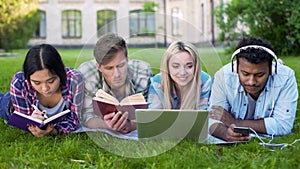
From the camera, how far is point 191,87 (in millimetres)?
3258

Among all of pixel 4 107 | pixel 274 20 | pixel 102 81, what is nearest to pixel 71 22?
pixel 274 20

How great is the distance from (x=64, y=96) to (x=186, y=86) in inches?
31.9

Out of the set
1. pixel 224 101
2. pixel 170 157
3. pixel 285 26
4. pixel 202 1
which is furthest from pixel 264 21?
pixel 170 157

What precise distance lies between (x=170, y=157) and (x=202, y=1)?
13425mm

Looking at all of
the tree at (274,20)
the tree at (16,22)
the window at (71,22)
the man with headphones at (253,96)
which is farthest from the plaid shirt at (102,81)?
the window at (71,22)

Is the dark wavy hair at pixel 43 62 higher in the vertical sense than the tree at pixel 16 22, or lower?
lower

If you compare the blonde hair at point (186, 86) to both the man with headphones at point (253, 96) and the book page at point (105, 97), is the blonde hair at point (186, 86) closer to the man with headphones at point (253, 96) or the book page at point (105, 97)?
the man with headphones at point (253, 96)

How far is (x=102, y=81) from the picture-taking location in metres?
3.22

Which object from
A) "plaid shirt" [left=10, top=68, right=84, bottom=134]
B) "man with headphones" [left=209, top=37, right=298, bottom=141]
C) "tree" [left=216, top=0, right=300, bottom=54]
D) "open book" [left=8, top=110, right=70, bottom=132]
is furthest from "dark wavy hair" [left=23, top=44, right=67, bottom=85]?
"tree" [left=216, top=0, right=300, bottom=54]

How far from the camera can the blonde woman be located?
124 inches

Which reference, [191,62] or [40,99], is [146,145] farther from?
[40,99]

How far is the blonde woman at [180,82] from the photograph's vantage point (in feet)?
10.3

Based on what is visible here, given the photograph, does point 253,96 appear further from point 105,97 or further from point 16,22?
point 16,22

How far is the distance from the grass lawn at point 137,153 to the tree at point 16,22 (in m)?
15.1
